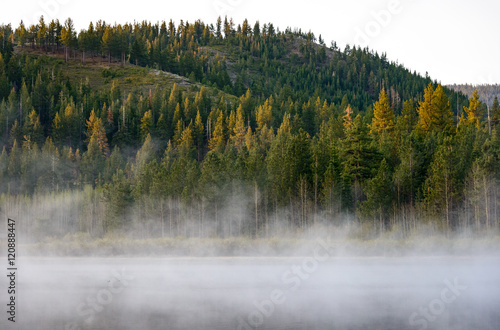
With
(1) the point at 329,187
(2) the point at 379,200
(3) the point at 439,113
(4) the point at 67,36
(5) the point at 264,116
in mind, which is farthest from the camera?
(4) the point at 67,36

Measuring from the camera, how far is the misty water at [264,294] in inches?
842

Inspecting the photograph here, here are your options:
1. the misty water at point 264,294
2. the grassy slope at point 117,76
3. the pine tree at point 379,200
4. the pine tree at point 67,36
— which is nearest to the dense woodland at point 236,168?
the pine tree at point 379,200

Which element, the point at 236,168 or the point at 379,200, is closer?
the point at 379,200

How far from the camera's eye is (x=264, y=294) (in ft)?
92.7

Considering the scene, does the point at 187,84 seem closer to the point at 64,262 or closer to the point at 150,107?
the point at 150,107

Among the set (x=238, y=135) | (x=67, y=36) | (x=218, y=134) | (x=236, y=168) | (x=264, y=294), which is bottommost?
(x=264, y=294)

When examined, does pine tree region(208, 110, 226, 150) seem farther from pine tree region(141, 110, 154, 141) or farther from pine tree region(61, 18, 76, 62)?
pine tree region(61, 18, 76, 62)

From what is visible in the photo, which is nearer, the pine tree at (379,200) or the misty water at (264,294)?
the misty water at (264,294)

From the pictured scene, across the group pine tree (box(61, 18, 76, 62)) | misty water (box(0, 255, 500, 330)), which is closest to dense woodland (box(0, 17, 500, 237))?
misty water (box(0, 255, 500, 330))

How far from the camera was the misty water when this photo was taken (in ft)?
70.2

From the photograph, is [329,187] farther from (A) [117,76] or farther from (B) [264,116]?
(A) [117,76]

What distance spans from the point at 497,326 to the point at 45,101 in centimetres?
12870

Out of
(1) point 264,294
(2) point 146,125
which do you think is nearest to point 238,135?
(2) point 146,125

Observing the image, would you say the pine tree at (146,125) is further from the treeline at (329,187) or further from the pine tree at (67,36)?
the pine tree at (67,36)
